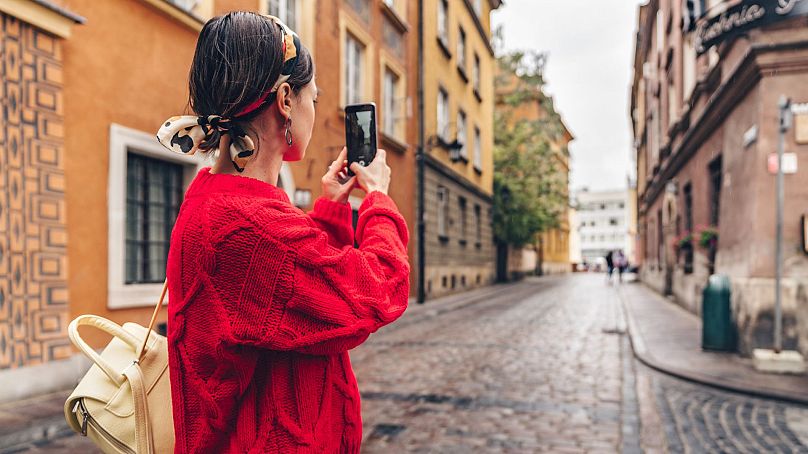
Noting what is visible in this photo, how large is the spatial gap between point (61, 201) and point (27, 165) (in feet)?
1.68

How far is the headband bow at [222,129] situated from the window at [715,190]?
1236 cm

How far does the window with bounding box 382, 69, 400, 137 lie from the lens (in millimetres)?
15742

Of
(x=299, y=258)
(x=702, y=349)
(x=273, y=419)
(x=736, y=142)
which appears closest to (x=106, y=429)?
(x=273, y=419)

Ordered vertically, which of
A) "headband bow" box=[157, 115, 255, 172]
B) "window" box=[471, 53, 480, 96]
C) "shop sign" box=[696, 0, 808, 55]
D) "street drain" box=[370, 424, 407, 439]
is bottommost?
"street drain" box=[370, 424, 407, 439]

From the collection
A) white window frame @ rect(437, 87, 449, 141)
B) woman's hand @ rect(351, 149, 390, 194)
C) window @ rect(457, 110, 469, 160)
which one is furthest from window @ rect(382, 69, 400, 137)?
woman's hand @ rect(351, 149, 390, 194)

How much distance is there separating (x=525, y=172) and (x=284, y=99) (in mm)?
28183

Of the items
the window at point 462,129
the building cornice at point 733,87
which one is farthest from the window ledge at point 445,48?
the building cornice at point 733,87

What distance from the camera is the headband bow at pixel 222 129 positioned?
4.00 ft

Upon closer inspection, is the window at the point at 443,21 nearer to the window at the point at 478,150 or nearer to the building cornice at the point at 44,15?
the window at the point at 478,150

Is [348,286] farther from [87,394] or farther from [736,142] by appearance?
[736,142]

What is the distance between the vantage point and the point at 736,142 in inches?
372

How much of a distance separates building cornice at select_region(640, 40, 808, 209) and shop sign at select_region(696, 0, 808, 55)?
34 centimetres

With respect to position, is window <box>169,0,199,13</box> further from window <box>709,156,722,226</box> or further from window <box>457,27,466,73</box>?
window <box>457,27,466,73</box>

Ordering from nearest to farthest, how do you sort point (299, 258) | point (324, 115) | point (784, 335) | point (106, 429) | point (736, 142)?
point (299, 258)
point (106, 429)
point (784, 335)
point (736, 142)
point (324, 115)
